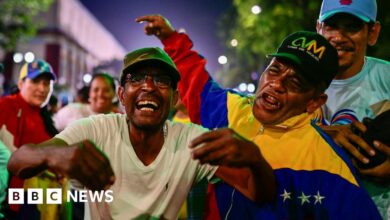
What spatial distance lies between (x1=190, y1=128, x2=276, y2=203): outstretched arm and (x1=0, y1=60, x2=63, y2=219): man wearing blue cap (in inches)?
123

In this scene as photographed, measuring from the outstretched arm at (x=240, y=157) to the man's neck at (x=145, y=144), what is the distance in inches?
25.4

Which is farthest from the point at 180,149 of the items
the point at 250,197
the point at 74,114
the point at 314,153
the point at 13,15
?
the point at 13,15

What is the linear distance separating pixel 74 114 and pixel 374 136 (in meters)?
5.92

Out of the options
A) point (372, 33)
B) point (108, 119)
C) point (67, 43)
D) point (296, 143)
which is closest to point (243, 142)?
point (296, 143)

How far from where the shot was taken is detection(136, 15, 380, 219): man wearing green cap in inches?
107

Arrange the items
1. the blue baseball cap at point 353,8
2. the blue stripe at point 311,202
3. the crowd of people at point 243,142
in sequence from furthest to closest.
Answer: the blue baseball cap at point 353,8
the blue stripe at point 311,202
the crowd of people at point 243,142

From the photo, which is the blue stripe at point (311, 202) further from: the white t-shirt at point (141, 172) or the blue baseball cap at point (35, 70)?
the blue baseball cap at point (35, 70)

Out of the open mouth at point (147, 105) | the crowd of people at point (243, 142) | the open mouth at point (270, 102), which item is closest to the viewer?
the crowd of people at point (243, 142)

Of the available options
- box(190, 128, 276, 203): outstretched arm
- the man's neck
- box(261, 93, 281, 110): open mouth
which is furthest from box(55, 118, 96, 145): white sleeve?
box(261, 93, 281, 110): open mouth

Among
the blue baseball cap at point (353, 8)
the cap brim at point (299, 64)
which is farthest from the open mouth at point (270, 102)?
the blue baseball cap at point (353, 8)

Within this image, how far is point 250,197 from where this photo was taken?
9.20ft

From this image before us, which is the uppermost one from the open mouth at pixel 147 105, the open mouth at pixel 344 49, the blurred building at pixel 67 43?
the blurred building at pixel 67 43

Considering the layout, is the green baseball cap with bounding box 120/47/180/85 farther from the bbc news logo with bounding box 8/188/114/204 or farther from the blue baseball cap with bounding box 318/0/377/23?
the blue baseball cap with bounding box 318/0/377/23

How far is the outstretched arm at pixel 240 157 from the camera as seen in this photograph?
221 centimetres
